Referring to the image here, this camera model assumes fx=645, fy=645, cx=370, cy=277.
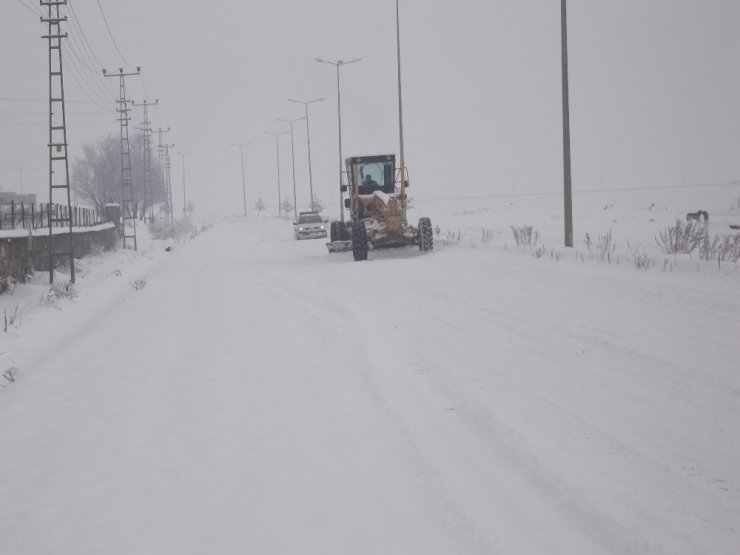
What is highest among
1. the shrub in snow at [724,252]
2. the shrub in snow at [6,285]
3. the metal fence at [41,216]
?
the metal fence at [41,216]

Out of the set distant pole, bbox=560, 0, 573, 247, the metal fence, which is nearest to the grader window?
distant pole, bbox=560, 0, 573, 247

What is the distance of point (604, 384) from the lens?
18.2ft

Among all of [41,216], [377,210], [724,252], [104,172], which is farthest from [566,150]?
[104,172]

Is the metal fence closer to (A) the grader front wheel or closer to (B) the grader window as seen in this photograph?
(B) the grader window

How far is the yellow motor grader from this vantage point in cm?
2088

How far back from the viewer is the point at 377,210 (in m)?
22.0

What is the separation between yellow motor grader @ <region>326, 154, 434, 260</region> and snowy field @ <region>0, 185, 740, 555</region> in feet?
35.2

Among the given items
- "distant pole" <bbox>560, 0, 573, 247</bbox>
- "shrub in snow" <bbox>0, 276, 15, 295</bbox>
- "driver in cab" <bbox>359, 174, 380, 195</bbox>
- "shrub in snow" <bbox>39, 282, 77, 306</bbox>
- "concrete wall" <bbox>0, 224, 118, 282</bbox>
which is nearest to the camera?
"shrub in snow" <bbox>39, 282, 77, 306</bbox>

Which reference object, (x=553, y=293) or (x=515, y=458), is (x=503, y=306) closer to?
(x=553, y=293)

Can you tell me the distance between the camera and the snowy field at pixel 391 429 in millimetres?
3434

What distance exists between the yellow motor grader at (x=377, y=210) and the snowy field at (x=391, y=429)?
10.7m

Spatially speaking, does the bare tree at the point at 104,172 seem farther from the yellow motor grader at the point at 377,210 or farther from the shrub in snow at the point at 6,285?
the shrub in snow at the point at 6,285

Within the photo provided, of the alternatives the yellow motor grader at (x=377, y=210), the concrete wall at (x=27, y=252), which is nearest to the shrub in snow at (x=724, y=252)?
the yellow motor grader at (x=377, y=210)

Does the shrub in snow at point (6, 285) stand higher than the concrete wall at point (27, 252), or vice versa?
the concrete wall at point (27, 252)
